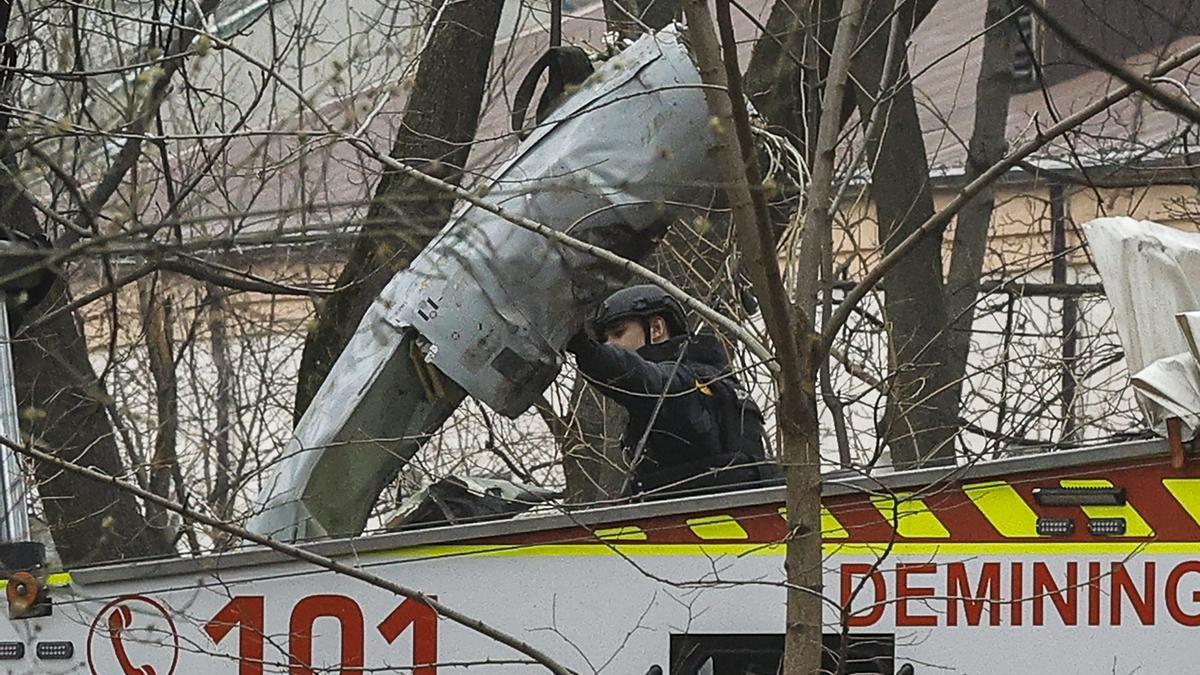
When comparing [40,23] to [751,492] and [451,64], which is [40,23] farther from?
[751,492]

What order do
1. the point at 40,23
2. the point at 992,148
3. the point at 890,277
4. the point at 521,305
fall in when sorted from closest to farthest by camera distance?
the point at 521,305 < the point at 40,23 < the point at 890,277 < the point at 992,148

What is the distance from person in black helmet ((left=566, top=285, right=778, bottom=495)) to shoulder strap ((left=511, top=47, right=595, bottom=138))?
598 mm

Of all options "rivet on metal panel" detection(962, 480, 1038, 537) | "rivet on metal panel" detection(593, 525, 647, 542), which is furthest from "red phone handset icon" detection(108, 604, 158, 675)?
"rivet on metal panel" detection(962, 480, 1038, 537)

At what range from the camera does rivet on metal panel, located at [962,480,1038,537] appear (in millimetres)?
4980

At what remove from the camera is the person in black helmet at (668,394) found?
589 cm

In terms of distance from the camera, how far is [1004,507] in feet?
16.4

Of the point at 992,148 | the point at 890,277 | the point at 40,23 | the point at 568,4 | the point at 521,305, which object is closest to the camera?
the point at 521,305

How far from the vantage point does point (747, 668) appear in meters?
5.03

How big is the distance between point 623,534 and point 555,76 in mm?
1647

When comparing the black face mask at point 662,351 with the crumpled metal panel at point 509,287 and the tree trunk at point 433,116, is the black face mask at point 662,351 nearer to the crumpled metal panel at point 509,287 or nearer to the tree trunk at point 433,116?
the crumpled metal panel at point 509,287

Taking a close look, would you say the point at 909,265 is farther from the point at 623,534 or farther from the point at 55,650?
the point at 55,650

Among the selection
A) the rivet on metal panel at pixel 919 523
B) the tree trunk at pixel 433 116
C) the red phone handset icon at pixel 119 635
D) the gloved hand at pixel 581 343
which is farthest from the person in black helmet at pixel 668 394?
the tree trunk at pixel 433 116

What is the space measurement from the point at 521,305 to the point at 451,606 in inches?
35.7

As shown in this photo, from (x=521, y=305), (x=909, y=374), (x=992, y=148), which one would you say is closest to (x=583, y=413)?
(x=909, y=374)
